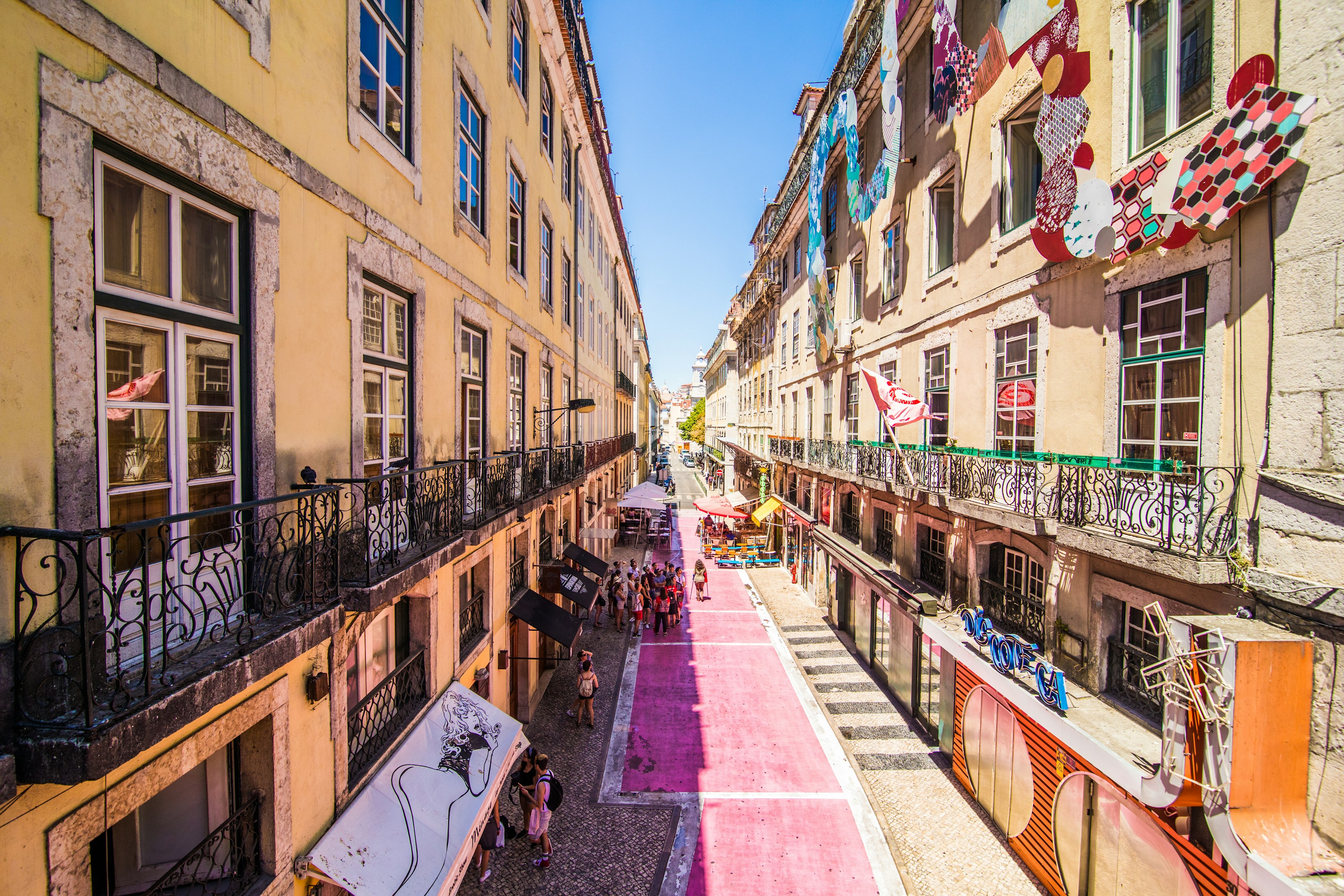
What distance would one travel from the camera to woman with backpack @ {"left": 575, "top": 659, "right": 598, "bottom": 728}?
1162 centimetres

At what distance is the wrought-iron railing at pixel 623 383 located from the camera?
29375 mm

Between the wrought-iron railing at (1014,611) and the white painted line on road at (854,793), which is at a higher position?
the wrought-iron railing at (1014,611)

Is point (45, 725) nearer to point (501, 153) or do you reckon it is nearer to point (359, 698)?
point (359, 698)

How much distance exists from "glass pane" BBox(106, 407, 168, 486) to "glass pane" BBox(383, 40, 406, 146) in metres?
4.15

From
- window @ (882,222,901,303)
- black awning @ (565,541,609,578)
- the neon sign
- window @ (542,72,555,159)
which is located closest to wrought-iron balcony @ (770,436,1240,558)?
the neon sign

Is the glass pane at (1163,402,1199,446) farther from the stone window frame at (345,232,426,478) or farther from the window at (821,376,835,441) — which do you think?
the window at (821,376,835,441)

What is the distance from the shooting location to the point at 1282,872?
4363 mm

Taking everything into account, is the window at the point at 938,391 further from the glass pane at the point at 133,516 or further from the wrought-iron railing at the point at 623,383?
the wrought-iron railing at the point at 623,383

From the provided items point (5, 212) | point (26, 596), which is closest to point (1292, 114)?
point (5, 212)

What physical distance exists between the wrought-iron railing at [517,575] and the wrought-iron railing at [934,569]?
8.65 metres

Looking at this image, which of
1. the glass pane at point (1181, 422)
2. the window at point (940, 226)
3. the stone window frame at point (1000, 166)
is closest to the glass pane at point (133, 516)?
the glass pane at point (1181, 422)

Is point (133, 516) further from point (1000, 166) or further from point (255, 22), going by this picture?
point (1000, 166)

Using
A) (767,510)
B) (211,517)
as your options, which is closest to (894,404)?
(211,517)

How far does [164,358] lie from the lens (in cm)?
338
